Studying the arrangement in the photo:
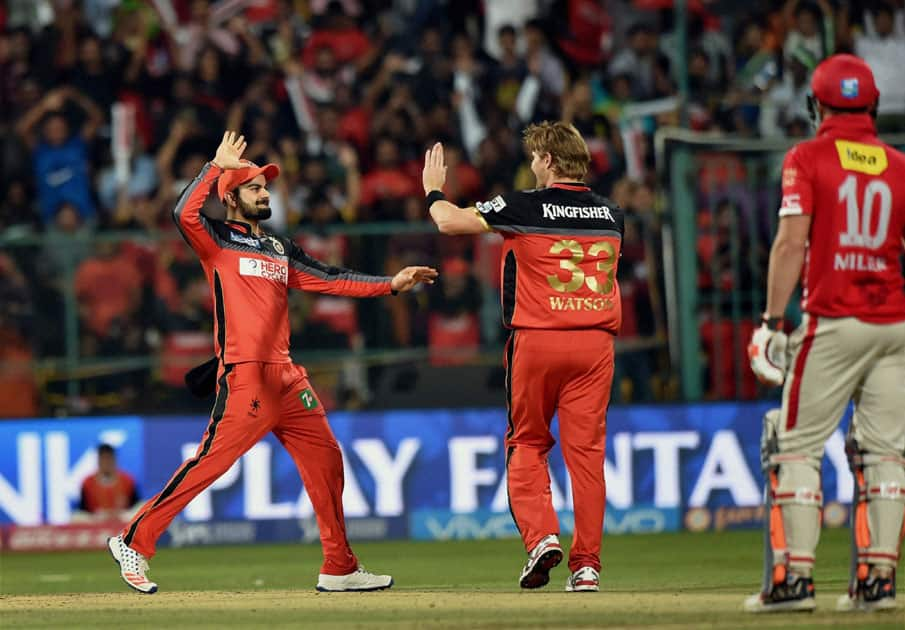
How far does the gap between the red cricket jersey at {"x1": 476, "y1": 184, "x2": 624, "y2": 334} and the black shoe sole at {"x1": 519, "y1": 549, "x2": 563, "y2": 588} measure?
1.20 m

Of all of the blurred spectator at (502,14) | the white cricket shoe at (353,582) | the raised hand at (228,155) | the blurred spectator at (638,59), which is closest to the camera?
the raised hand at (228,155)

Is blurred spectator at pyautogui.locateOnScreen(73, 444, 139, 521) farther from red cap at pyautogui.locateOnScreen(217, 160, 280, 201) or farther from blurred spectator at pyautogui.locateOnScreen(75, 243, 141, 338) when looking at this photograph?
red cap at pyautogui.locateOnScreen(217, 160, 280, 201)

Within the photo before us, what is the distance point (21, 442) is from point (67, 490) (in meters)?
0.59

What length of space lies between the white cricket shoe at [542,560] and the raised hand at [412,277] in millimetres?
1745

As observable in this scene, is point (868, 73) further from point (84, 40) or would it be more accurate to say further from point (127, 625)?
point (84, 40)

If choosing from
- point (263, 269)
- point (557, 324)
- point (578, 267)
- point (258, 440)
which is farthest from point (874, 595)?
point (263, 269)

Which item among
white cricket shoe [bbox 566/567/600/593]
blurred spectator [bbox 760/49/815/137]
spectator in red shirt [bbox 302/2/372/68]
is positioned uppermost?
spectator in red shirt [bbox 302/2/372/68]

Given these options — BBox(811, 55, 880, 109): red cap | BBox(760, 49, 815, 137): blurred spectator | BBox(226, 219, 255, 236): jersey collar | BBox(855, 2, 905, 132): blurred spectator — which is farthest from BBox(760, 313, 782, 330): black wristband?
BBox(760, 49, 815, 137): blurred spectator

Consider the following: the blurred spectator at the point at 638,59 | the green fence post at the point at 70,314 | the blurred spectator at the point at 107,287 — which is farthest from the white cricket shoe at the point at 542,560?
the blurred spectator at the point at 638,59

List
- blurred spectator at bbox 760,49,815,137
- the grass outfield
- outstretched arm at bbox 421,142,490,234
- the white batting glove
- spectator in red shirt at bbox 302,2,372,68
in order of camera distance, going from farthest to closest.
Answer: spectator in red shirt at bbox 302,2,372,68 → blurred spectator at bbox 760,49,815,137 → outstretched arm at bbox 421,142,490,234 → the grass outfield → the white batting glove

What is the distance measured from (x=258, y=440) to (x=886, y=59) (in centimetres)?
867

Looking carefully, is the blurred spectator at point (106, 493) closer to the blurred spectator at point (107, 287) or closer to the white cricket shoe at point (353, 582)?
the blurred spectator at point (107, 287)

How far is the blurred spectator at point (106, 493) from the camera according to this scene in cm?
1561

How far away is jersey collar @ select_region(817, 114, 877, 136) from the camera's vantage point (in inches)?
304
